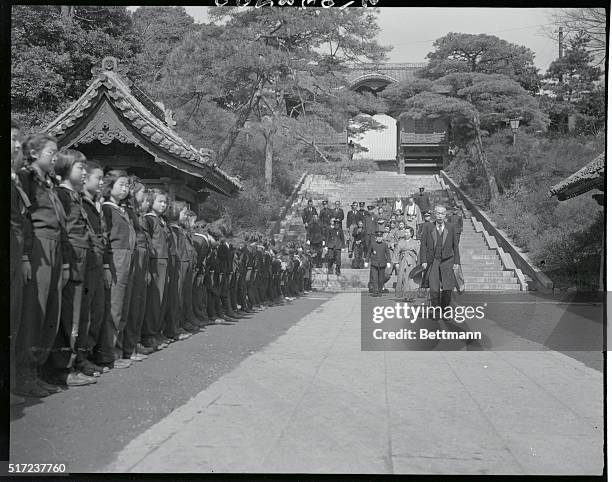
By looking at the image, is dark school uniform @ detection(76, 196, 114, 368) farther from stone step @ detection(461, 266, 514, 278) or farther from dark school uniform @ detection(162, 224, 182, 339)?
stone step @ detection(461, 266, 514, 278)

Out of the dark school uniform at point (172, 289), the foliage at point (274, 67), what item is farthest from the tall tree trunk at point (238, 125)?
the dark school uniform at point (172, 289)

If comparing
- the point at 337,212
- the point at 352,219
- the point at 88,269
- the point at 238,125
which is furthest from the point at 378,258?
the point at 88,269

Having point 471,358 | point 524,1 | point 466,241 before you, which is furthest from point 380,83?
point 471,358

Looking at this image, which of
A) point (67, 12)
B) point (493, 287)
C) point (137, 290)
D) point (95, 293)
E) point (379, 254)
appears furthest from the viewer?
point (379, 254)

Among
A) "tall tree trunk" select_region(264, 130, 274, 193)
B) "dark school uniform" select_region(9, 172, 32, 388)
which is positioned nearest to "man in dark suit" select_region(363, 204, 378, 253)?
"tall tree trunk" select_region(264, 130, 274, 193)

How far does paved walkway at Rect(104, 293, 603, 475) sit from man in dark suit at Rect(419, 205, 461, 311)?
3.52ft

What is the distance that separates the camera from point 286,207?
10656 mm

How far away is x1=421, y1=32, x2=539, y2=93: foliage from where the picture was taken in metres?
4.94

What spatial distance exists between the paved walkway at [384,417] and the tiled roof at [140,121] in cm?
367

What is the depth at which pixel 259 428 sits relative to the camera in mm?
3678

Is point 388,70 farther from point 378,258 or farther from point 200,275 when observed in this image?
point 378,258

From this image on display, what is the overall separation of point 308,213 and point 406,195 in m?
3.32

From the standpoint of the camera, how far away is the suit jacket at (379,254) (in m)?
9.38
